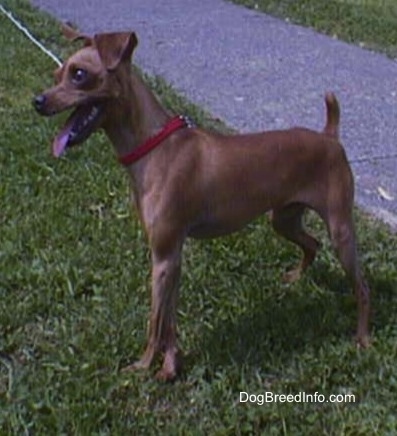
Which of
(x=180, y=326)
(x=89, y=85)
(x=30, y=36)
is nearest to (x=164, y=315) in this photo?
(x=180, y=326)

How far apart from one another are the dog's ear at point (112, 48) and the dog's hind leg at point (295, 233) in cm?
108

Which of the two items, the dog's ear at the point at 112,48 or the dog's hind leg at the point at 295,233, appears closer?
the dog's ear at the point at 112,48

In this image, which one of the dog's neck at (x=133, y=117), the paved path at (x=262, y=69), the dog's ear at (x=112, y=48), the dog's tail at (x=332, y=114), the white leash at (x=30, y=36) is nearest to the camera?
the dog's ear at (x=112, y=48)

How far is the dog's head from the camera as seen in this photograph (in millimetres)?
3355

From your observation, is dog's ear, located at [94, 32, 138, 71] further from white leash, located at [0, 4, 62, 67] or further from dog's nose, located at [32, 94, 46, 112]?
white leash, located at [0, 4, 62, 67]

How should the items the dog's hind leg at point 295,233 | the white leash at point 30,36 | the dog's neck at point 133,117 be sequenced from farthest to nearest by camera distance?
the white leash at point 30,36, the dog's hind leg at point 295,233, the dog's neck at point 133,117

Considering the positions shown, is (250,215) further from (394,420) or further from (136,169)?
(394,420)

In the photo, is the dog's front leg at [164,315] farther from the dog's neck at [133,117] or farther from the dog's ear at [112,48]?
the dog's ear at [112,48]

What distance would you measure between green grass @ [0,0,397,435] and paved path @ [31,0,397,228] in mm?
1073

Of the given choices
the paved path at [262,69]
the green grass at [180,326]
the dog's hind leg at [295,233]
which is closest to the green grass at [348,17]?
the paved path at [262,69]

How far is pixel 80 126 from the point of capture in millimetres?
3422

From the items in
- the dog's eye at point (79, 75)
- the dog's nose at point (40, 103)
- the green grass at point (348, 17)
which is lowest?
the green grass at point (348, 17)

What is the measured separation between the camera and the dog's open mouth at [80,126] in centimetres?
341

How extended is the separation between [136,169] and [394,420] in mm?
1219
